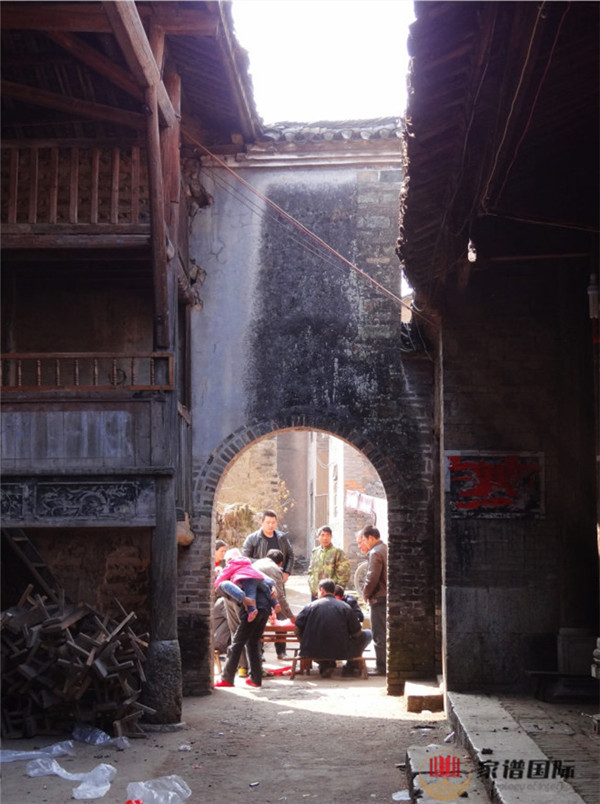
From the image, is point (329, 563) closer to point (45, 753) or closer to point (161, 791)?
point (45, 753)

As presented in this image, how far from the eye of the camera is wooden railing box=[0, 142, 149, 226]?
957 centimetres

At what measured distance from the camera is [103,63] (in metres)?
8.87

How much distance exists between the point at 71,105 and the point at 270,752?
589 centimetres

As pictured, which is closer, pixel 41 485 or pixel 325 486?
pixel 41 485

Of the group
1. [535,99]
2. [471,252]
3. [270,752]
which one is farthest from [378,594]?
[535,99]

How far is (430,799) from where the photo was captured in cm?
559

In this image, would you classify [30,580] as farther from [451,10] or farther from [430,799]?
[451,10]

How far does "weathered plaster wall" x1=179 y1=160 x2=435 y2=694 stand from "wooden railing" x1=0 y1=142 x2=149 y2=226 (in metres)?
2.22

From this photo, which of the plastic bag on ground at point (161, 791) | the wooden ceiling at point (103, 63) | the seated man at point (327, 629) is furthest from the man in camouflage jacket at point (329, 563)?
the plastic bag on ground at point (161, 791)

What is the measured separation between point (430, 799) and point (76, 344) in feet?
23.7

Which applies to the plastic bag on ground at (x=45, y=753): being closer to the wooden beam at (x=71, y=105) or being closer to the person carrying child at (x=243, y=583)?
the person carrying child at (x=243, y=583)

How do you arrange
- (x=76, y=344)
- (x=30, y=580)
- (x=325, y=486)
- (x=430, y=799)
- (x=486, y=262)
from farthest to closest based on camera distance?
1. (x=325, y=486)
2. (x=76, y=344)
3. (x=30, y=580)
4. (x=486, y=262)
5. (x=430, y=799)

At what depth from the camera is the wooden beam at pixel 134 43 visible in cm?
765

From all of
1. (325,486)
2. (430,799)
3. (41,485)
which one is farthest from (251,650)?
(325,486)
